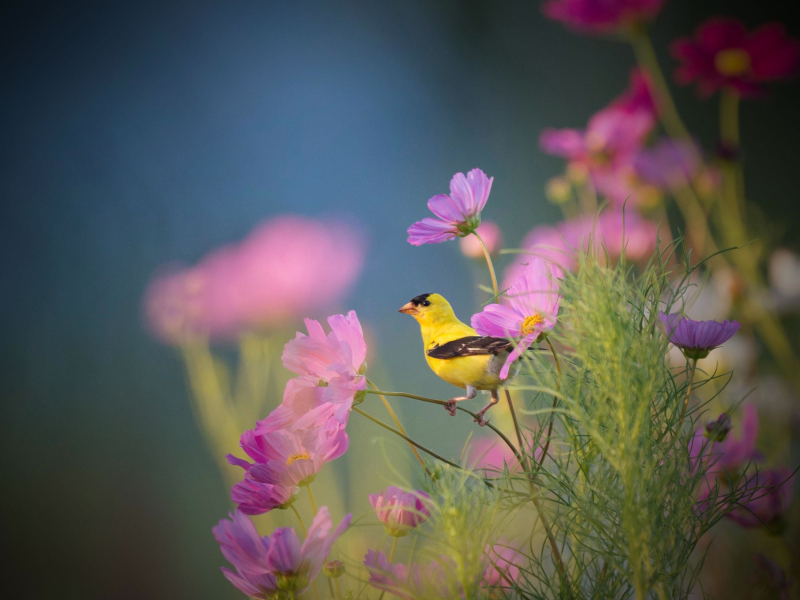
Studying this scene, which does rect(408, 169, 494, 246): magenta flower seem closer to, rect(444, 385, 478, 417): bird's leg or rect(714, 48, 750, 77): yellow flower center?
rect(444, 385, 478, 417): bird's leg

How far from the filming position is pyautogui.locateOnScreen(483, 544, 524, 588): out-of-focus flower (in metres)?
0.29

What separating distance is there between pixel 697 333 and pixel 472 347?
14 centimetres

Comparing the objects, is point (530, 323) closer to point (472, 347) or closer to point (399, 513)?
point (472, 347)

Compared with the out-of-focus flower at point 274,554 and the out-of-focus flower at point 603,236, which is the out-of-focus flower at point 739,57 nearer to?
the out-of-focus flower at point 603,236

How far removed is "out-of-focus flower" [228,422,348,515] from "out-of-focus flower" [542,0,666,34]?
0.64 m

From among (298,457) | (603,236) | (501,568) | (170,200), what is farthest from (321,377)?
(603,236)

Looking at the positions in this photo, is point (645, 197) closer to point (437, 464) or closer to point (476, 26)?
point (476, 26)

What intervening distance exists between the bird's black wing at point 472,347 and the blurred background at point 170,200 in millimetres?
243

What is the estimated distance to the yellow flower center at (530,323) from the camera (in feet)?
0.95

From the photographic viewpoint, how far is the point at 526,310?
11.8 inches

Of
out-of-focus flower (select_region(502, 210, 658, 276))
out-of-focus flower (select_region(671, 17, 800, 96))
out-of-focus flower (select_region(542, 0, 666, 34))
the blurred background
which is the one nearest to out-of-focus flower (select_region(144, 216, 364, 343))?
the blurred background

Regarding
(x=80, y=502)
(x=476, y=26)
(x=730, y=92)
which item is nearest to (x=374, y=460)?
(x=80, y=502)

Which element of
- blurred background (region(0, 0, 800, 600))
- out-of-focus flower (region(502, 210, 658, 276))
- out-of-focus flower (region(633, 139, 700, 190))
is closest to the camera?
blurred background (region(0, 0, 800, 600))

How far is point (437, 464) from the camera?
0.32 m
